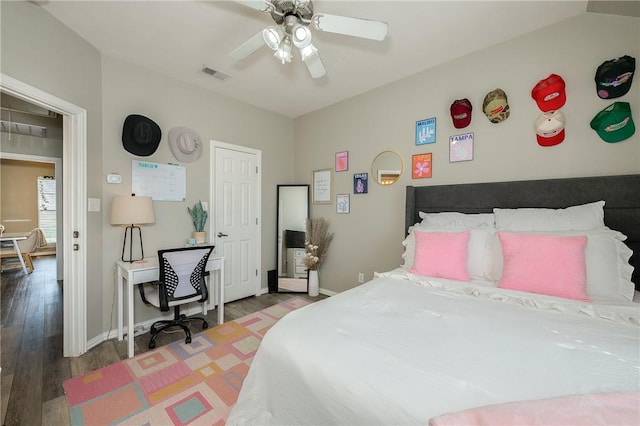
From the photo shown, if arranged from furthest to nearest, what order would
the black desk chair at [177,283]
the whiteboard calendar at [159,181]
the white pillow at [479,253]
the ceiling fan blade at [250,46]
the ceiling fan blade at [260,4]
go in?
1. the whiteboard calendar at [159,181]
2. the black desk chair at [177,283]
3. the white pillow at [479,253]
4. the ceiling fan blade at [250,46]
5. the ceiling fan blade at [260,4]

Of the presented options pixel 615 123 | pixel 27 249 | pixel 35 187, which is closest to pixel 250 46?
pixel 615 123

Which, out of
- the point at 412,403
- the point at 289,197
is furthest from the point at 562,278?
the point at 289,197

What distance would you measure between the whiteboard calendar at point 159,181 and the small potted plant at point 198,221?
0.57ft

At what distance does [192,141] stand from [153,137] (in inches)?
16.6

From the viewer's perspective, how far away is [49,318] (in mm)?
2918

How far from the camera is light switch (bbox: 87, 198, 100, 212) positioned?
2.35 m

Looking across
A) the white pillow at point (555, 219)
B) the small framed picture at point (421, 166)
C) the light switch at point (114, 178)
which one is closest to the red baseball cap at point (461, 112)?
the small framed picture at point (421, 166)

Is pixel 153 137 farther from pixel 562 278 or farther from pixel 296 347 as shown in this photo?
pixel 562 278

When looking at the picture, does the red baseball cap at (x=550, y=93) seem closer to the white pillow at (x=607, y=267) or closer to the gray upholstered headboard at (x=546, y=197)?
the gray upholstered headboard at (x=546, y=197)

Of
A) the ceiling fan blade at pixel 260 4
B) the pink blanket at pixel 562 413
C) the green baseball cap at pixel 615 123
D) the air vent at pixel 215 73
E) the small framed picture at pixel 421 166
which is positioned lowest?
the pink blanket at pixel 562 413

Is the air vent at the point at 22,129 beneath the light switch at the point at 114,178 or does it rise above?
above

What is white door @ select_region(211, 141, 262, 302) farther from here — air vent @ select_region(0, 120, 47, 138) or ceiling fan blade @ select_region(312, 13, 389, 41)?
air vent @ select_region(0, 120, 47, 138)

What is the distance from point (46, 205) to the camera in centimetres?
656

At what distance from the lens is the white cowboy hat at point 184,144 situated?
2.96 m
